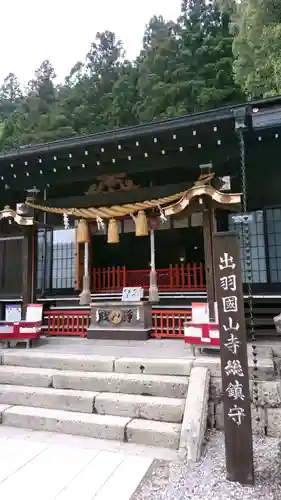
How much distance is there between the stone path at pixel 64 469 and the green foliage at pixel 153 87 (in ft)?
63.0

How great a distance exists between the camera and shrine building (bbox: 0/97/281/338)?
5953mm

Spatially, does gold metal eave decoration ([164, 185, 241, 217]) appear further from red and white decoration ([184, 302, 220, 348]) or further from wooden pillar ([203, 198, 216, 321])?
red and white decoration ([184, 302, 220, 348])

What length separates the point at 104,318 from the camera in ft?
22.7

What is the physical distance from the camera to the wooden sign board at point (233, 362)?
2.88 metres

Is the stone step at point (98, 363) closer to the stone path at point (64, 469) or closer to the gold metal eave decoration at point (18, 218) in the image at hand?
the stone path at point (64, 469)

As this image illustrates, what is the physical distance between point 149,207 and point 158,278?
8.46 feet

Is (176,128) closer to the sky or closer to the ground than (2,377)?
closer to the sky

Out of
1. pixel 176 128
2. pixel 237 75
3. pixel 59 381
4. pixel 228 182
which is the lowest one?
pixel 59 381

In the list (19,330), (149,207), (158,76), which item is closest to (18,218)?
(19,330)

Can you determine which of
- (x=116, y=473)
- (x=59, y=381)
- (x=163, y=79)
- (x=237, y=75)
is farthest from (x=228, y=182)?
(x=163, y=79)

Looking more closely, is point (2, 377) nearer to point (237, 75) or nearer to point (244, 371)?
point (244, 371)

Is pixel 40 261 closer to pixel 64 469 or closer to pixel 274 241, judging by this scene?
pixel 274 241

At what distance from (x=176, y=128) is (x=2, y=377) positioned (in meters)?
4.81

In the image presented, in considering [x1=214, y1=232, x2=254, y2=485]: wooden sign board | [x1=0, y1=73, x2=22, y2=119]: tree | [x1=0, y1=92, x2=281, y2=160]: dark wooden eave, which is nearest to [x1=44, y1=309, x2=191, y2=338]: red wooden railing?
[x1=0, y1=92, x2=281, y2=160]: dark wooden eave
